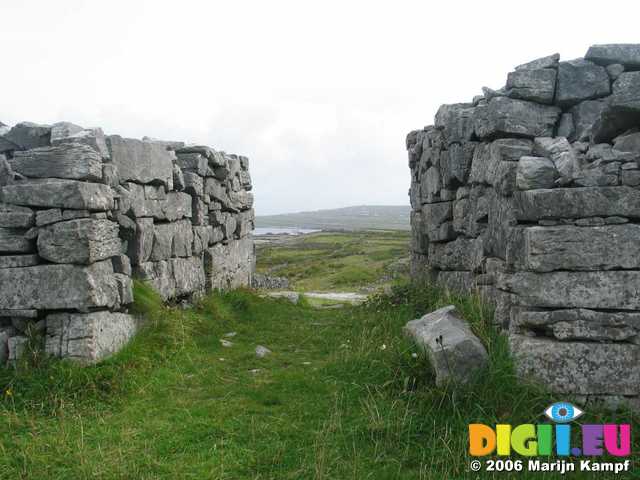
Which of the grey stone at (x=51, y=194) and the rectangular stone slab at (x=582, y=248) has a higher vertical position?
the grey stone at (x=51, y=194)

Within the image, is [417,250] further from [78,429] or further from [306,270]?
[306,270]

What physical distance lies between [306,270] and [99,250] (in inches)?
768

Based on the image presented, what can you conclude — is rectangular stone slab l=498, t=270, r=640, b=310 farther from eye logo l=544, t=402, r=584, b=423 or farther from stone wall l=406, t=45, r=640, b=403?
eye logo l=544, t=402, r=584, b=423

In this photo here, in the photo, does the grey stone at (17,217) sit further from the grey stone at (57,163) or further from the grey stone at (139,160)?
the grey stone at (139,160)

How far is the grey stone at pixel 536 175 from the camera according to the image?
5.91 metres

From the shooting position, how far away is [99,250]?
→ 280 inches

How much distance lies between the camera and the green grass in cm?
495

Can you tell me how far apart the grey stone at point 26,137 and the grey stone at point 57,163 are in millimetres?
876

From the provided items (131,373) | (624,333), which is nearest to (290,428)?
(131,373)

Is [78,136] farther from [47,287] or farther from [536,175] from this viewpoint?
Answer: [536,175]

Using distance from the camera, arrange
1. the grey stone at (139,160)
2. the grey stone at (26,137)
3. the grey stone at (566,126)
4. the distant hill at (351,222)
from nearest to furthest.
A: the grey stone at (566,126) → the grey stone at (26,137) → the grey stone at (139,160) → the distant hill at (351,222)

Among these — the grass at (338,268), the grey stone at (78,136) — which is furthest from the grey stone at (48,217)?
the grass at (338,268)

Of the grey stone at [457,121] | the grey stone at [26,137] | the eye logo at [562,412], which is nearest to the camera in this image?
the eye logo at [562,412]

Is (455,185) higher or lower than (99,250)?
higher
